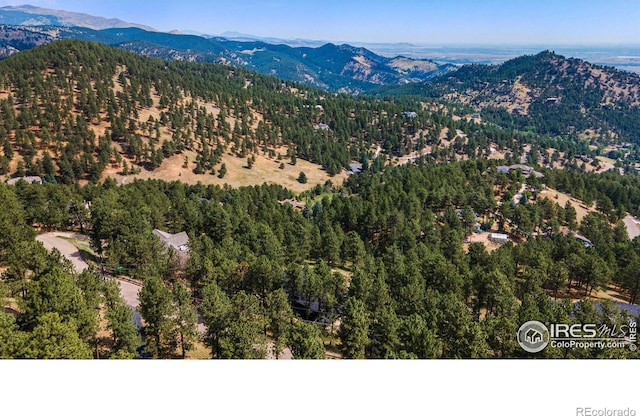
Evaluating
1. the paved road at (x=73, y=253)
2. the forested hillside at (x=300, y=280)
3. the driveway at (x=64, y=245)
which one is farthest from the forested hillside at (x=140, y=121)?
the paved road at (x=73, y=253)

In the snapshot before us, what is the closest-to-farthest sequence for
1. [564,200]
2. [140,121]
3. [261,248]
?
[261,248]
[564,200]
[140,121]

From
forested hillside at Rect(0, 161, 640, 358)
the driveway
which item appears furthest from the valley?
the driveway

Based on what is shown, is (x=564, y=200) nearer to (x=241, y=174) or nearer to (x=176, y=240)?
(x=241, y=174)

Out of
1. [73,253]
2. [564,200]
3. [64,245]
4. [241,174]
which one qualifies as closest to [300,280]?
[73,253]

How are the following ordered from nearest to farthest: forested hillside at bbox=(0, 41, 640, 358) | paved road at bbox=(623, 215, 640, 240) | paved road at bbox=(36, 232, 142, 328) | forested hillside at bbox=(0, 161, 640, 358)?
forested hillside at bbox=(0, 161, 640, 358), forested hillside at bbox=(0, 41, 640, 358), paved road at bbox=(36, 232, 142, 328), paved road at bbox=(623, 215, 640, 240)

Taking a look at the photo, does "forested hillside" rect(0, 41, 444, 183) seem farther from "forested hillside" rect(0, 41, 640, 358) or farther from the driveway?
the driveway

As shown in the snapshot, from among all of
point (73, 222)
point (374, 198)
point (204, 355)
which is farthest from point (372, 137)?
point (204, 355)

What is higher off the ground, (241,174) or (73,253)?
(73,253)

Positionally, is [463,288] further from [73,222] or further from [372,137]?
[372,137]
